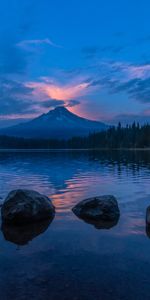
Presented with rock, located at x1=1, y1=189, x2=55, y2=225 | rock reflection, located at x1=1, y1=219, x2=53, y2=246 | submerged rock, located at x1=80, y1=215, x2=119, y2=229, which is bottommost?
submerged rock, located at x1=80, y1=215, x2=119, y2=229

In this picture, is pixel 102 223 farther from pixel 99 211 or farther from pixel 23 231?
pixel 23 231

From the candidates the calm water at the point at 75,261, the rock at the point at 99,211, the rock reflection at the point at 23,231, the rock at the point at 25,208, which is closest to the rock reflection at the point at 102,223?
the rock at the point at 99,211

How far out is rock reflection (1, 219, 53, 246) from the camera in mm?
14143

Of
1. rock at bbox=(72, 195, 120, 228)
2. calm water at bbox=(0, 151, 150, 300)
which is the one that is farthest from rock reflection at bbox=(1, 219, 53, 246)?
rock at bbox=(72, 195, 120, 228)

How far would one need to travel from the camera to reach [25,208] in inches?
695

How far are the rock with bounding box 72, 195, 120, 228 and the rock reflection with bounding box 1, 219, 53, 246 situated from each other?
93.5 inches

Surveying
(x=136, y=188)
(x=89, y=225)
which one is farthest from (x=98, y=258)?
(x=136, y=188)

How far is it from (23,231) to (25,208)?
220cm

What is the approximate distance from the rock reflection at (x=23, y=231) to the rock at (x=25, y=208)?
59cm

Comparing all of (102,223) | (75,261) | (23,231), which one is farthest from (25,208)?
(75,261)

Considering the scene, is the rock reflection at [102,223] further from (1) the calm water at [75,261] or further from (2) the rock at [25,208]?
(2) the rock at [25,208]

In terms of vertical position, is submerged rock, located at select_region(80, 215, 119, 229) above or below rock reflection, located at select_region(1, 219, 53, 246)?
below

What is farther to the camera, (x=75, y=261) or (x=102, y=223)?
(x=102, y=223)

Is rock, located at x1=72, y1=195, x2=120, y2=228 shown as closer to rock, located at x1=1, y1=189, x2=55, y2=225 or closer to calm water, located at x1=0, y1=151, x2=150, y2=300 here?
calm water, located at x1=0, y1=151, x2=150, y2=300
